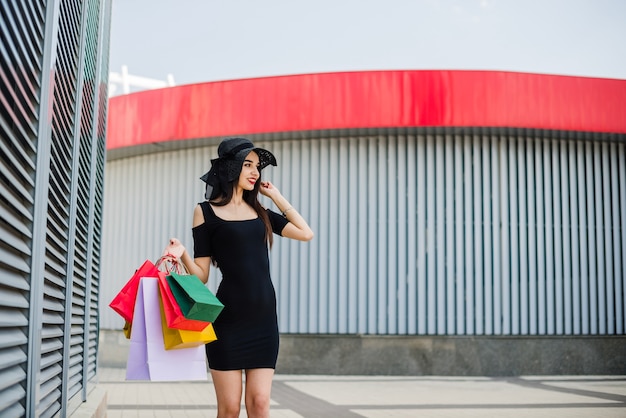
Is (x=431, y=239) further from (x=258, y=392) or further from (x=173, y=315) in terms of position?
(x=173, y=315)

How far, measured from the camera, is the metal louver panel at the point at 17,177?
2.68m

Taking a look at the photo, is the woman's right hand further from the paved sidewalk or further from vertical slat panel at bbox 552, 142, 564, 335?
vertical slat panel at bbox 552, 142, 564, 335

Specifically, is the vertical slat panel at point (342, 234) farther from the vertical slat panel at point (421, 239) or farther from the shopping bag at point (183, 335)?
the shopping bag at point (183, 335)

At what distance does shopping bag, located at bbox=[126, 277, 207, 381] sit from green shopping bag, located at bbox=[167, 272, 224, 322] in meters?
0.11

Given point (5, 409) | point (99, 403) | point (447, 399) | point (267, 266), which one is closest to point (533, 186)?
point (447, 399)

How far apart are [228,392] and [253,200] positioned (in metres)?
0.90

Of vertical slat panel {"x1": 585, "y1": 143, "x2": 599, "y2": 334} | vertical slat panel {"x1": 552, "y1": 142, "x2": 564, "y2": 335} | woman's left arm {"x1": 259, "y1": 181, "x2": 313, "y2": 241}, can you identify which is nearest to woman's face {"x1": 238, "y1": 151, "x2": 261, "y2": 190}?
woman's left arm {"x1": 259, "y1": 181, "x2": 313, "y2": 241}

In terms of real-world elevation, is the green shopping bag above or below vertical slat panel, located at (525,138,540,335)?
below

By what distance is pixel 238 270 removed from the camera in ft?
13.4

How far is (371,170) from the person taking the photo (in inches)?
543

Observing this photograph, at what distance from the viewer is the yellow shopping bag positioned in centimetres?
379

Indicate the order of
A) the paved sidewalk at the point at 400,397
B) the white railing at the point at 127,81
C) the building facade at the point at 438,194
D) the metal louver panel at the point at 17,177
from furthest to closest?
the white railing at the point at 127,81 < the building facade at the point at 438,194 < the paved sidewalk at the point at 400,397 < the metal louver panel at the point at 17,177

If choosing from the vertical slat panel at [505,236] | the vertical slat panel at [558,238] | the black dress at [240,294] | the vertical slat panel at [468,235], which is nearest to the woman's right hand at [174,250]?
the black dress at [240,294]

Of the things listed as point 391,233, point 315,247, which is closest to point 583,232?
point 391,233
